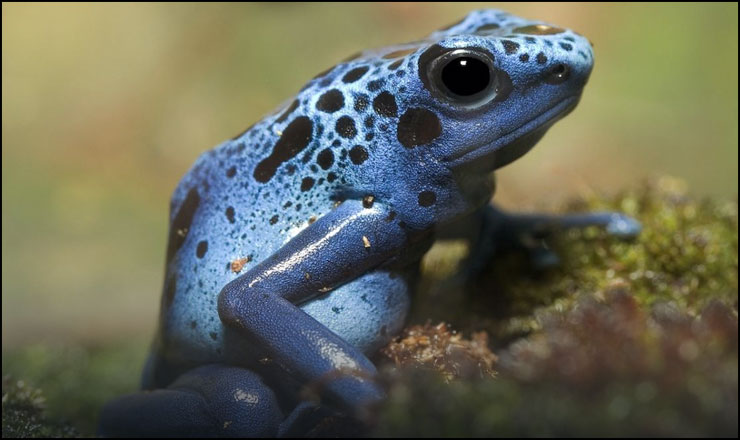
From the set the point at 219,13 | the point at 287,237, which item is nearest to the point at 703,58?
the point at 219,13

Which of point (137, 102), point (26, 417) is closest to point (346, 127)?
point (26, 417)

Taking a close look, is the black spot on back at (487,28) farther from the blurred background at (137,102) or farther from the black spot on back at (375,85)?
the blurred background at (137,102)

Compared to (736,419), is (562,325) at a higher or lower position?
Answer: higher

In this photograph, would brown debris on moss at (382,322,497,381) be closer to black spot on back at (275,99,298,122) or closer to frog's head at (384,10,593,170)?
frog's head at (384,10,593,170)

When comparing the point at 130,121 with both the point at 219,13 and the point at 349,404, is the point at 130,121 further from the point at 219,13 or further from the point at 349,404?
the point at 349,404

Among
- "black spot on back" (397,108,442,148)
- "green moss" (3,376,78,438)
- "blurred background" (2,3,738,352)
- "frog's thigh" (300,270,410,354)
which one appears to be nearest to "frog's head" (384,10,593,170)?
"black spot on back" (397,108,442,148)

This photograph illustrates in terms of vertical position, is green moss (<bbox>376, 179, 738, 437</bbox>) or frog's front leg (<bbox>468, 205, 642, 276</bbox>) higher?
frog's front leg (<bbox>468, 205, 642, 276</bbox>)
